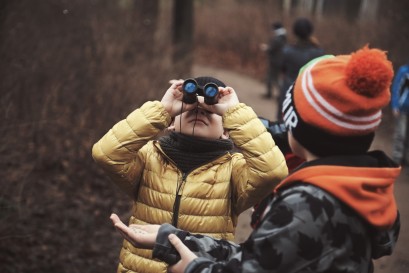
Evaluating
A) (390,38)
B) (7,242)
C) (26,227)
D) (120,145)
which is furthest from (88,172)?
(390,38)

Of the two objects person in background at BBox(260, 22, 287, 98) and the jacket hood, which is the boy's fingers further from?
person in background at BBox(260, 22, 287, 98)

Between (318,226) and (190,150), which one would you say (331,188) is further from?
(190,150)

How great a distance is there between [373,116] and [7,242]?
3979mm

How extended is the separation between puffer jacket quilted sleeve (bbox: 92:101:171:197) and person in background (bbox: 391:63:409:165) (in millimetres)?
5644

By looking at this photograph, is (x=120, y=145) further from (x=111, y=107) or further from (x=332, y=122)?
(x=111, y=107)

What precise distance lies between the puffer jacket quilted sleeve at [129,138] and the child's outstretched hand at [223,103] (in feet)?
0.77

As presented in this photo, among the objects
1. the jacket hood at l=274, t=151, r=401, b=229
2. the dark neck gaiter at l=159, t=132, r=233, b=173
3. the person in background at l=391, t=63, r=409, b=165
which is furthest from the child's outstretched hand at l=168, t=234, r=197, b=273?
the person in background at l=391, t=63, r=409, b=165

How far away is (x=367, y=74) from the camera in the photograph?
6.40ft

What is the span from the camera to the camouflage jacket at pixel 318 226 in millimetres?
1897

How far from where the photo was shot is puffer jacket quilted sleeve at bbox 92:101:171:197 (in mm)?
2896

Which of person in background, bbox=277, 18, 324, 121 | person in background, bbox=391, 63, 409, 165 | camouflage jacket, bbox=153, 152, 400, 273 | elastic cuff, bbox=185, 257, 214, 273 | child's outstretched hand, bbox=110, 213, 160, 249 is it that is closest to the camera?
camouflage jacket, bbox=153, 152, 400, 273

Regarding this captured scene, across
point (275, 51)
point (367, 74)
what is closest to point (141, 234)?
point (367, 74)

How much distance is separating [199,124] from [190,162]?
211 mm

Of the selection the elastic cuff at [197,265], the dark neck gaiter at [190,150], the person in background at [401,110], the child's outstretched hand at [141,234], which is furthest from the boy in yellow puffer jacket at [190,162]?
the person in background at [401,110]
